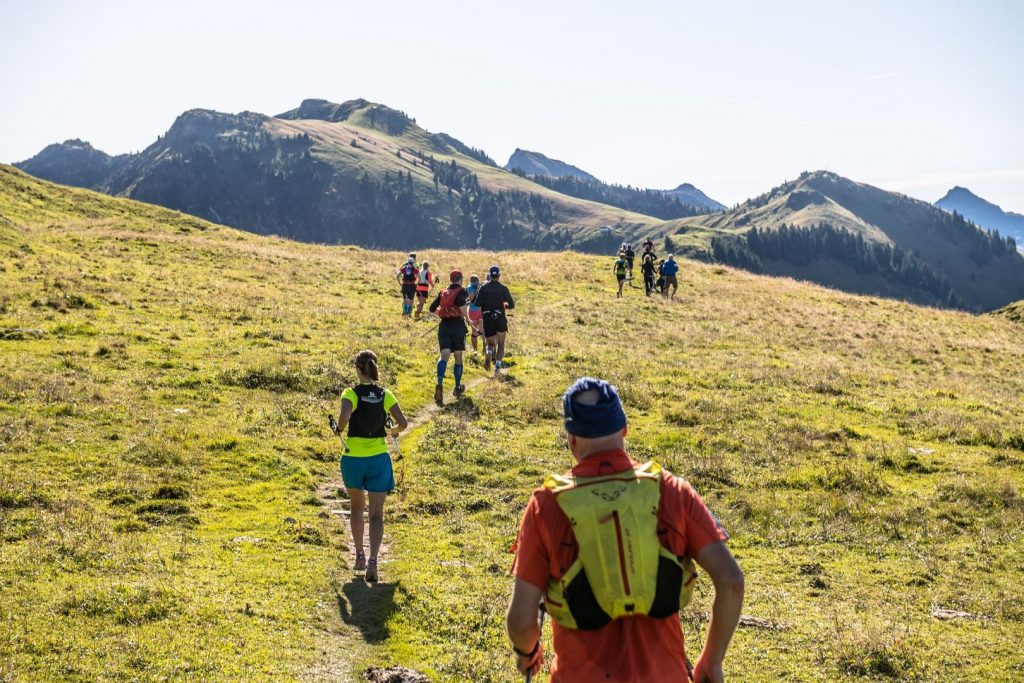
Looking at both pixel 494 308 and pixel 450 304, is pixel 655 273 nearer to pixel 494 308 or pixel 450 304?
pixel 494 308

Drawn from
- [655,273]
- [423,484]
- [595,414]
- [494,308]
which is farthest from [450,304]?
[655,273]

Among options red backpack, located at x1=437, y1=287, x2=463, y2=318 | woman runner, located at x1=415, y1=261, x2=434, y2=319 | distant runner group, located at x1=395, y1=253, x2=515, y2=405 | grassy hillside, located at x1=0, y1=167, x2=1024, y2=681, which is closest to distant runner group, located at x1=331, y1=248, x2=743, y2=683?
grassy hillside, located at x1=0, y1=167, x2=1024, y2=681

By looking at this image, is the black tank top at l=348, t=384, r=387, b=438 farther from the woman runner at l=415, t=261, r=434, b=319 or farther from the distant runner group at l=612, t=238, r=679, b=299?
the distant runner group at l=612, t=238, r=679, b=299

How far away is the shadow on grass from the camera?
373 inches

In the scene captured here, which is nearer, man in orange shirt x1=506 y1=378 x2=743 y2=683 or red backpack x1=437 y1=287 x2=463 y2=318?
man in orange shirt x1=506 y1=378 x2=743 y2=683

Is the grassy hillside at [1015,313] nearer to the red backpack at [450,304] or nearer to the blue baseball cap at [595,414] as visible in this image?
the red backpack at [450,304]

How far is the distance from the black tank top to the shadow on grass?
2115 millimetres

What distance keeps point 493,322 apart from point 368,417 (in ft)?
44.9

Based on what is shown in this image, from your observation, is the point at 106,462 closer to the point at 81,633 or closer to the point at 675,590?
the point at 81,633

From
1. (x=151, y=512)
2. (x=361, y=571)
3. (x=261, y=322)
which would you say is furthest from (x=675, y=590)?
(x=261, y=322)

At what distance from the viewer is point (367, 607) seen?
10.1 metres

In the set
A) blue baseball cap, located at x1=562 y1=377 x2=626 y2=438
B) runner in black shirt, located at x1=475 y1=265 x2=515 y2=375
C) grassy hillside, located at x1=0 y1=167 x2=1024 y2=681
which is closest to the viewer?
blue baseball cap, located at x1=562 y1=377 x2=626 y2=438

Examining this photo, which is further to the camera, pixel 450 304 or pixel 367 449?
pixel 450 304

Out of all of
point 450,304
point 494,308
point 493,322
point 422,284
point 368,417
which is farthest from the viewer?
point 422,284
